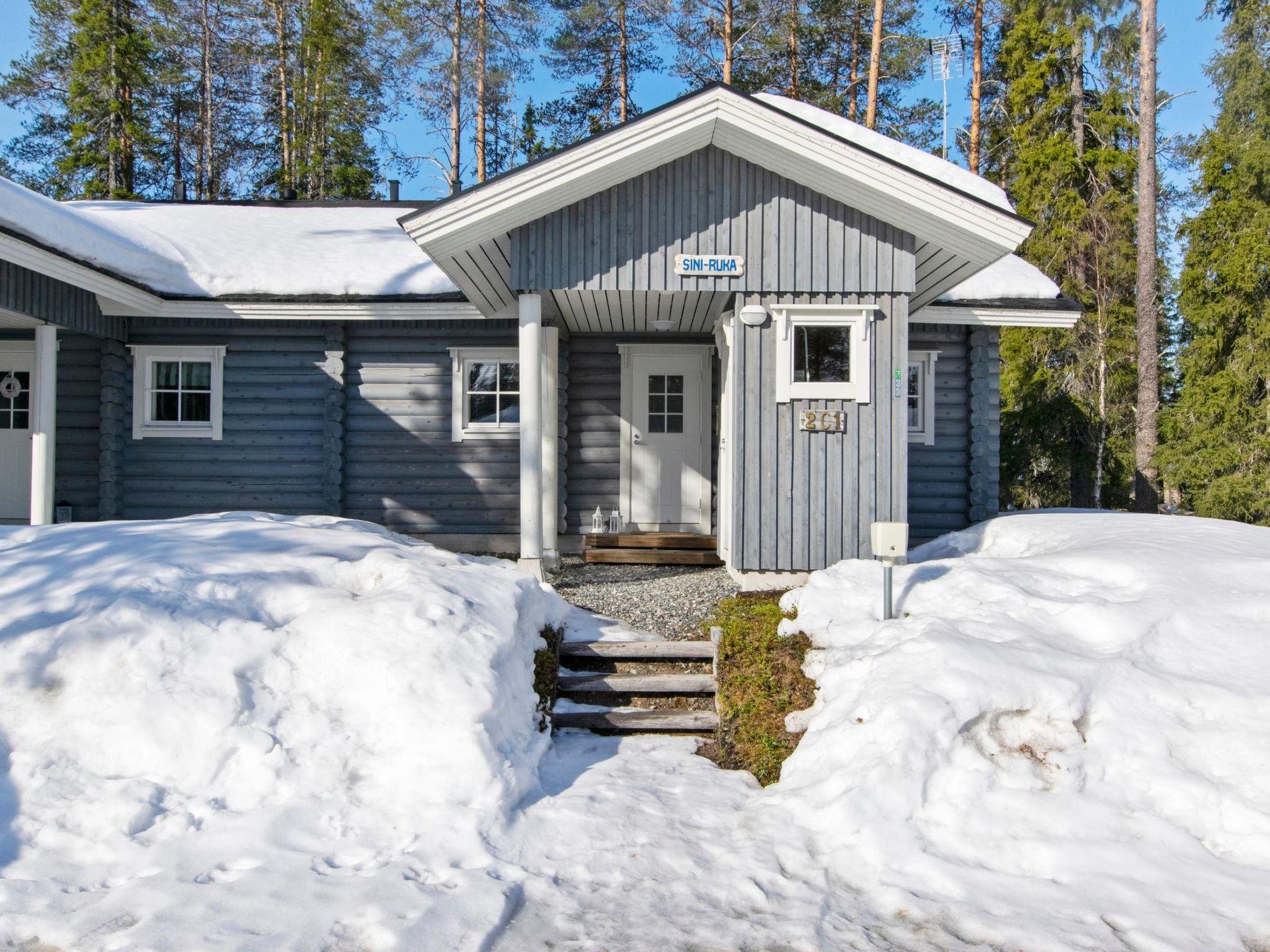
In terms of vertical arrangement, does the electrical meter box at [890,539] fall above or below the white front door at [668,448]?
below

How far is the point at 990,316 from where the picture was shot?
9.56m

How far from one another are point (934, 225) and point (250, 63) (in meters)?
23.8

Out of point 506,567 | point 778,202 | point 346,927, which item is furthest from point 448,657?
point 778,202

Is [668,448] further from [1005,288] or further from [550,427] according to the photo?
[1005,288]

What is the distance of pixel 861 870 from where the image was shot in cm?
330

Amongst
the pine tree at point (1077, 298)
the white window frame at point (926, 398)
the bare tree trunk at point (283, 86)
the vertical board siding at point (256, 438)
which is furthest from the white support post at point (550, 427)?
the bare tree trunk at point (283, 86)

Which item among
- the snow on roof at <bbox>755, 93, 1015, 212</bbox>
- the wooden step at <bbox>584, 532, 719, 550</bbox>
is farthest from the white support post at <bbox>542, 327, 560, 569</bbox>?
the snow on roof at <bbox>755, 93, 1015, 212</bbox>

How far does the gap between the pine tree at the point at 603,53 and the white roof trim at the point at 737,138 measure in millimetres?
14547

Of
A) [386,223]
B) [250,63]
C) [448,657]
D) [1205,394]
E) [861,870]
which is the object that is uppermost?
[250,63]

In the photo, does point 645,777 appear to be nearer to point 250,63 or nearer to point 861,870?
point 861,870

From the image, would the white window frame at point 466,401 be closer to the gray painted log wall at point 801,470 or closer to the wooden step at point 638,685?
the gray painted log wall at point 801,470

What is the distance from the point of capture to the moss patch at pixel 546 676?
4665 millimetres

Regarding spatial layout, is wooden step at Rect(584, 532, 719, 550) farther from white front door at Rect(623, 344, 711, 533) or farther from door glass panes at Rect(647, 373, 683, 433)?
door glass panes at Rect(647, 373, 683, 433)

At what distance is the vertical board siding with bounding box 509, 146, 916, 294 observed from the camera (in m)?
7.18
